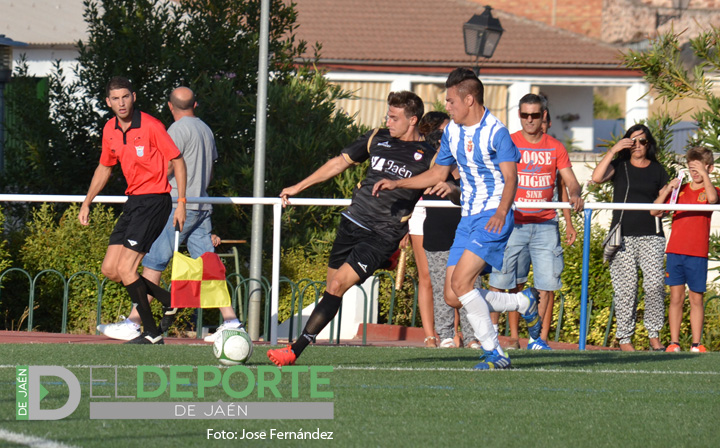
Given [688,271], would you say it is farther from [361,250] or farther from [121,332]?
[121,332]

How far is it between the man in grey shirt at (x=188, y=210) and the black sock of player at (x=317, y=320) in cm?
191

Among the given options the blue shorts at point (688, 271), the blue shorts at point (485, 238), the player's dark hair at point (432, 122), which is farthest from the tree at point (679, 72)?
the blue shorts at point (485, 238)

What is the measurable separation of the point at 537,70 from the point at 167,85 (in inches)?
566

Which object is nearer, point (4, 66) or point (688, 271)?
point (688, 271)

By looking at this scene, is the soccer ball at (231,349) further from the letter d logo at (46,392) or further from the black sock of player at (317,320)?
the letter d logo at (46,392)

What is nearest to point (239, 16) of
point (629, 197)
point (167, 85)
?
point (167, 85)

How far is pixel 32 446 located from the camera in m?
4.73

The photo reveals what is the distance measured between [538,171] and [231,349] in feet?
11.5

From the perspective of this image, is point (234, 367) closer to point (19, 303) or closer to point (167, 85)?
point (19, 303)

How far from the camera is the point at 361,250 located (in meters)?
7.82

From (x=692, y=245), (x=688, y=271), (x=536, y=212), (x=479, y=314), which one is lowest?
(x=479, y=314)

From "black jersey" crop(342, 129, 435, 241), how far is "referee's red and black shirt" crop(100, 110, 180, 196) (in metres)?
1.60

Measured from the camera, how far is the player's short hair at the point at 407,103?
8.00 meters

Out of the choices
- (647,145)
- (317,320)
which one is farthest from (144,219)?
(647,145)
